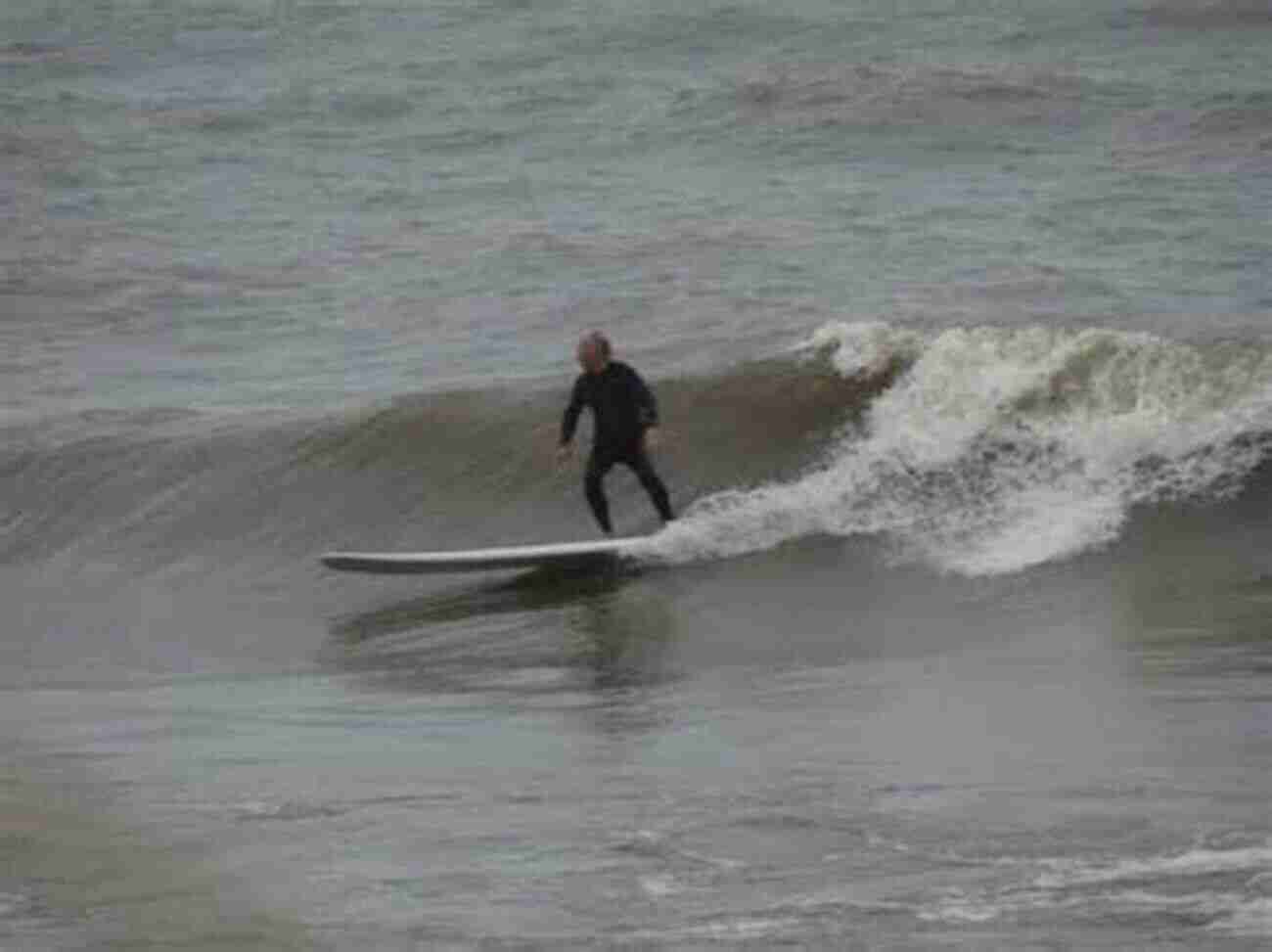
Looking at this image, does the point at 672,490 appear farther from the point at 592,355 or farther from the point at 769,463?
the point at 592,355

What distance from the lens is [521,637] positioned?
18406 millimetres

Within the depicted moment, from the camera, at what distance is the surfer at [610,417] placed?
1978 centimetres

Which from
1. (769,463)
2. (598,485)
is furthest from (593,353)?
(769,463)

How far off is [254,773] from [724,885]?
3.29m

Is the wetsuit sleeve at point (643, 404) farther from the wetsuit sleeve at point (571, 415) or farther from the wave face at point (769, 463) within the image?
the wave face at point (769, 463)

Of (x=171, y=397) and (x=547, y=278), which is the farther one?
(x=547, y=278)

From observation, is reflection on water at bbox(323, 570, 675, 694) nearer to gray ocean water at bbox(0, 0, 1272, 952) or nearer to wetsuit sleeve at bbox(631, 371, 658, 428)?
gray ocean water at bbox(0, 0, 1272, 952)

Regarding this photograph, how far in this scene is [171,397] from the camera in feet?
92.6

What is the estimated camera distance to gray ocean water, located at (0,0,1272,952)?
1138 cm

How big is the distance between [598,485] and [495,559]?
738 mm

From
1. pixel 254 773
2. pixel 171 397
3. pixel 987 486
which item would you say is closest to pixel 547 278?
pixel 171 397

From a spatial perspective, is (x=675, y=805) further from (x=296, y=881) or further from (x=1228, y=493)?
(x=1228, y=493)

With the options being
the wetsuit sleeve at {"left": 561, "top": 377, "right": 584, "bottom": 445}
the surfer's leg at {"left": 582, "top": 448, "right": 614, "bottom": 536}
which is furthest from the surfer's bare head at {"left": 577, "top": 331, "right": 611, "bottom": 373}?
the surfer's leg at {"left": 582, "top": 448, "right": 614, "bottom": 536}

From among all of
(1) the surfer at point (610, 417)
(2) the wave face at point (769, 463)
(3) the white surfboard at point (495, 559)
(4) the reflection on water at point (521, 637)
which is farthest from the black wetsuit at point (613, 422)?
(4) the reflection on water at point (521, 637)
